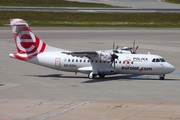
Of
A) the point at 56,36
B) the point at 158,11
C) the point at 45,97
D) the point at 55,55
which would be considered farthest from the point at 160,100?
the point at 158,11

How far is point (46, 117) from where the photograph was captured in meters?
26.8

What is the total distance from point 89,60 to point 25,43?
577 centimetres

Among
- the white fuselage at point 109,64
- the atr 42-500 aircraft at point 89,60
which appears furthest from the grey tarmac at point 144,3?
the white fuselage at point 109,64

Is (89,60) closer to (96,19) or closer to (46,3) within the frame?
(96,19)

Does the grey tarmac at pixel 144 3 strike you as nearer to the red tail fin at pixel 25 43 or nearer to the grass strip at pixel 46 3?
the grass strip at pixel 46 3

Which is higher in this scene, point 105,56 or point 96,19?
point 96,19

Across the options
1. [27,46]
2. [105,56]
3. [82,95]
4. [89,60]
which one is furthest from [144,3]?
[82,95]

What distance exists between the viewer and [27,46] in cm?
4228

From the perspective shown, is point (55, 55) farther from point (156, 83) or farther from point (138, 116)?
point (138, 116)

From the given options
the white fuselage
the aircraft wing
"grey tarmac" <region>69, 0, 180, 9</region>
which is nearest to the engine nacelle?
the aircraft wing

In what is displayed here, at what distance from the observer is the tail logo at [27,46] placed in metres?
42.2

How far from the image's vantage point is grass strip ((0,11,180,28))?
8362 cm

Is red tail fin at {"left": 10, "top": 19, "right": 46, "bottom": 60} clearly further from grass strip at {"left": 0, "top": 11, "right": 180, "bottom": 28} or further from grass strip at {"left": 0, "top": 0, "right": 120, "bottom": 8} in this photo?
grass strip at {"left": 0, "top": 0, "right": 120, "bottom": 8}

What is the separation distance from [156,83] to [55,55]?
9009 millimetres
